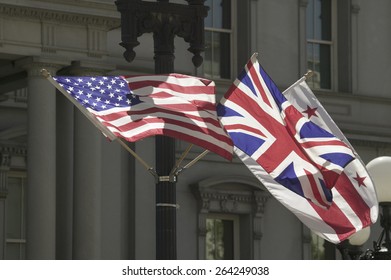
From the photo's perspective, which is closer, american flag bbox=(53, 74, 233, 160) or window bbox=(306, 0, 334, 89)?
american flag bbox=(53, 74, 233, 160)

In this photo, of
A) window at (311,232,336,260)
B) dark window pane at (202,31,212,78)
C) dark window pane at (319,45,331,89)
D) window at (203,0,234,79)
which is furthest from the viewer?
dark window pane at (319,45,331,89)

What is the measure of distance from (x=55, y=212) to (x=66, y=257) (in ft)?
2.30

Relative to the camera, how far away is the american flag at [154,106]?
17719mm

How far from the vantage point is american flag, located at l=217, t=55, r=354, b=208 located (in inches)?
699

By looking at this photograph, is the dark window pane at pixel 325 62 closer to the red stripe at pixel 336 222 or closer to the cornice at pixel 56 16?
the cornice at pixel 56 16

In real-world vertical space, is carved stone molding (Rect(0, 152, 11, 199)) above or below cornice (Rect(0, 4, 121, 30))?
below

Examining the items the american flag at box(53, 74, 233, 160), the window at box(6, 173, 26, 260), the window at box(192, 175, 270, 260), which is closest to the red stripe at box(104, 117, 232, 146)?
the american flag at box(53, 74, 233, 160)

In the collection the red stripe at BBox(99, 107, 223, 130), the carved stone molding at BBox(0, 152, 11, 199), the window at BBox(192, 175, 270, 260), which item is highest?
the red stripe at BBox(99, 107, 223, 130)

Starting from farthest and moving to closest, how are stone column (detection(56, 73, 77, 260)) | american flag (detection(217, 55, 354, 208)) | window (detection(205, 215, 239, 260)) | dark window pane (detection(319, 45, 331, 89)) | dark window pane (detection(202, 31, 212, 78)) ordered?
dark window pane (detection(319, 45, 331, 89)) < dark window pane (detection(202, 31, 212, 78)) < window (detection(205, 215, 239, 260)) < stone column (detection(56, 73, 77, 260)) < american flag (detection(217, 55, 354, 208))

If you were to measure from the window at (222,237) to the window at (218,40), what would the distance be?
283 cm

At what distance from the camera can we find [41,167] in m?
26.5

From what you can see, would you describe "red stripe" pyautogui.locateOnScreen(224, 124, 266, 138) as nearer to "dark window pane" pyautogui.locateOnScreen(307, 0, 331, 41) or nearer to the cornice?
the cornice

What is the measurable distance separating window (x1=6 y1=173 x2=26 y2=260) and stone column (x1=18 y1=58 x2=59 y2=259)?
5.11 metres

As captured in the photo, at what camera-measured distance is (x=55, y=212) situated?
27.1 meters
